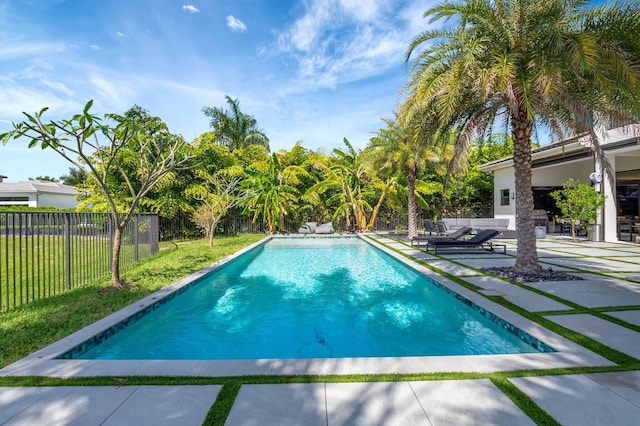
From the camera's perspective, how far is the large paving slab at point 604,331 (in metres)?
3.96

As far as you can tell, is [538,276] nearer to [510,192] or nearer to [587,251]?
[587,251]

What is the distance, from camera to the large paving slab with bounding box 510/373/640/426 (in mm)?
2615

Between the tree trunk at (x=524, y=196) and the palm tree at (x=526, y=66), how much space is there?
0.9 inches

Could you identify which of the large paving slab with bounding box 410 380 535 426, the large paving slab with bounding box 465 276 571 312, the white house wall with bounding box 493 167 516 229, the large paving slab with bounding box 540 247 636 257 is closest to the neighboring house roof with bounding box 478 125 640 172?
the white house wall with bounding box 493 167 516 229

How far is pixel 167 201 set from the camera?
1873 cm

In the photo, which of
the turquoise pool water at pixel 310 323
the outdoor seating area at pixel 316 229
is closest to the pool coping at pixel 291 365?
the turquoise pool water at pixel 310 323

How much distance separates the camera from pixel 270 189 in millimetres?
20984

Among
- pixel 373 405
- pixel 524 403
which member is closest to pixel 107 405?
pixel 373 405

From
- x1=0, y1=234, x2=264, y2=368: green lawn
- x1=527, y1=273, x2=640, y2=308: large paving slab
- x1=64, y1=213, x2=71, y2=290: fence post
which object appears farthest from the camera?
x1=64, y1=213, x2=71, y2=290: fence post

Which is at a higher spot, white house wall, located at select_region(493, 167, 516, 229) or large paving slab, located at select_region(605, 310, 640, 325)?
white house wall, located at select_region(493, 167, 516, 229)

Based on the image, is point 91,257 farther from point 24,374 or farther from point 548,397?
point 548,397

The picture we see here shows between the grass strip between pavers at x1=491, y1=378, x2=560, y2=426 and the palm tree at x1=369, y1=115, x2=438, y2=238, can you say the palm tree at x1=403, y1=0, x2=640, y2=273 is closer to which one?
the grass strip between pavers at x1=491, y1=378, x2=560, y2=426

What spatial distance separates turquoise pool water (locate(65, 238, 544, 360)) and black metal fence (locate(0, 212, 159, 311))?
2.55m

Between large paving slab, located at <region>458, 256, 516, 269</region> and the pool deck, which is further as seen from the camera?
large paving slab, located at <region>458, 256, 516, 269</region>
